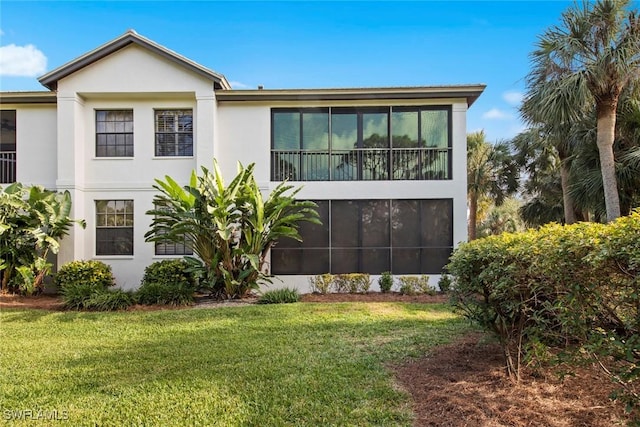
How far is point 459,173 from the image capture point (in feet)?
41.4

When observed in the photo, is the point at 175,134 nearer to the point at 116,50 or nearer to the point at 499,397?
the point at 116,50

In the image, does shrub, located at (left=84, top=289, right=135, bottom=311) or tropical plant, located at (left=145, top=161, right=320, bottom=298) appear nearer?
shrub, located at (left=84, top=289, right=135, bottom=311)

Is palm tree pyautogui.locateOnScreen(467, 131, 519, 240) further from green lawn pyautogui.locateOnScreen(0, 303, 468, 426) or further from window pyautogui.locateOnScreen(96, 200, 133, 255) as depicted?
window pyautogui.locateOnScreen(96, 200, 133, 255)

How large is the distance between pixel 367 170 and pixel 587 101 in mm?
6095

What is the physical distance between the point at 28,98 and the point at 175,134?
463 centimetres

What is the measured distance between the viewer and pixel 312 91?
1257 centimetres

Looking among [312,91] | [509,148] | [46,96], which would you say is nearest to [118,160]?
[46,96]

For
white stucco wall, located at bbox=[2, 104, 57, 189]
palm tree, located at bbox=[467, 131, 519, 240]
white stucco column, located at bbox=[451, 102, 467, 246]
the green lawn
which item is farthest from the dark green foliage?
palm tree, located at bbox=[467, 131, 519, 240]

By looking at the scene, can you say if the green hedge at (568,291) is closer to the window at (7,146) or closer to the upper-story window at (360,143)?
the upper-story window at (360,143)

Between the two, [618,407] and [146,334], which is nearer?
[618,407]

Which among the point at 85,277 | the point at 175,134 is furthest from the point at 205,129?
the point at 85,277

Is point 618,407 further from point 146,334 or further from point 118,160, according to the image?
point 118,160

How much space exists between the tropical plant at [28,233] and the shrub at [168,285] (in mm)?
3016

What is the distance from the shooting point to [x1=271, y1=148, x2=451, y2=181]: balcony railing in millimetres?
12945
